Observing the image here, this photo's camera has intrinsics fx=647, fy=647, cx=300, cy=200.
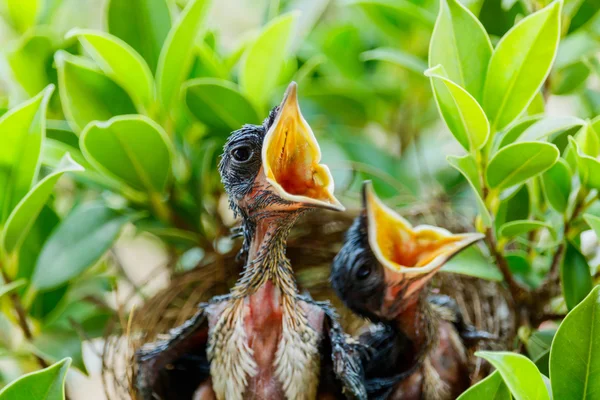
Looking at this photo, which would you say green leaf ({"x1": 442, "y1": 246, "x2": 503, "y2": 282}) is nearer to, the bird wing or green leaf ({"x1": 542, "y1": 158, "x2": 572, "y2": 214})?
green leaf ({"x1": 542, "y1": 158, "x2": 572, "y2": 214})

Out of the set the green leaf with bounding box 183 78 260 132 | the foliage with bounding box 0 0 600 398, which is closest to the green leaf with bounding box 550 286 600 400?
the foliage with bounding box 0 0 600 398

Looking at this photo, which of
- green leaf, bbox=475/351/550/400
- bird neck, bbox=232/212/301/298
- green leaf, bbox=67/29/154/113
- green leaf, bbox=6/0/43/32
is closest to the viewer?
green leaf, bbox=475/351/550/400

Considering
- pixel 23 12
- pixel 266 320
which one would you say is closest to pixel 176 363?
pixel 266 320

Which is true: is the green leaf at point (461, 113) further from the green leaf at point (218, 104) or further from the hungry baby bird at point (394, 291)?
the green leaf at point (218, 104)

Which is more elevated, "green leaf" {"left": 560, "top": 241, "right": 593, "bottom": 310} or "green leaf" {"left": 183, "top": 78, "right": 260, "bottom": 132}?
"green leaf" {"left": 183, "top": 78, "right": 260, "bottom": 132}

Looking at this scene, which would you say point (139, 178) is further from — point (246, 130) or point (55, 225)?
point (246, 130)

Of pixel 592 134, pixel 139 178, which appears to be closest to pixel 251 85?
pixel 139 178
